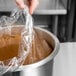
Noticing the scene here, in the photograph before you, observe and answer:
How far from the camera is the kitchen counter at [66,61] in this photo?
2.05ft

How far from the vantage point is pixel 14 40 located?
Answer: 556mm

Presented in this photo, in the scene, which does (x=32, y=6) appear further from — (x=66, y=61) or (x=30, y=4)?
(x=66, y=61)

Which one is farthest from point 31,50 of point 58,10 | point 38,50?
point 58,10

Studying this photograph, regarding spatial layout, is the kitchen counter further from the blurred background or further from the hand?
the blurred background

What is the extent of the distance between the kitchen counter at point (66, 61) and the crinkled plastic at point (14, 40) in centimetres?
17

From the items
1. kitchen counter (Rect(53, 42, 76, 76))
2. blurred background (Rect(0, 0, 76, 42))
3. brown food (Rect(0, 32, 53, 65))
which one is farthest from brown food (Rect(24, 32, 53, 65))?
blurred background (Rect(0, 0, 76, 42))

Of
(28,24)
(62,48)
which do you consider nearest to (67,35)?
(62,48)

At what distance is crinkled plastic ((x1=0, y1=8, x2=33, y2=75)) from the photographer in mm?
437

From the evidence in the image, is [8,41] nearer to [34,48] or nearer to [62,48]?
[34,48]

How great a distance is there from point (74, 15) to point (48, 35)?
Answer: 916 mm

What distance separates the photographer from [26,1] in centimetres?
63

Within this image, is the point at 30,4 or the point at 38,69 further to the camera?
the point at 30,4

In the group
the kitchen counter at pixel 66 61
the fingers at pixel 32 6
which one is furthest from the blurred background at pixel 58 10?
the fingers at pixel 32 6

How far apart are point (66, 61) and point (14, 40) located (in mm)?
203
